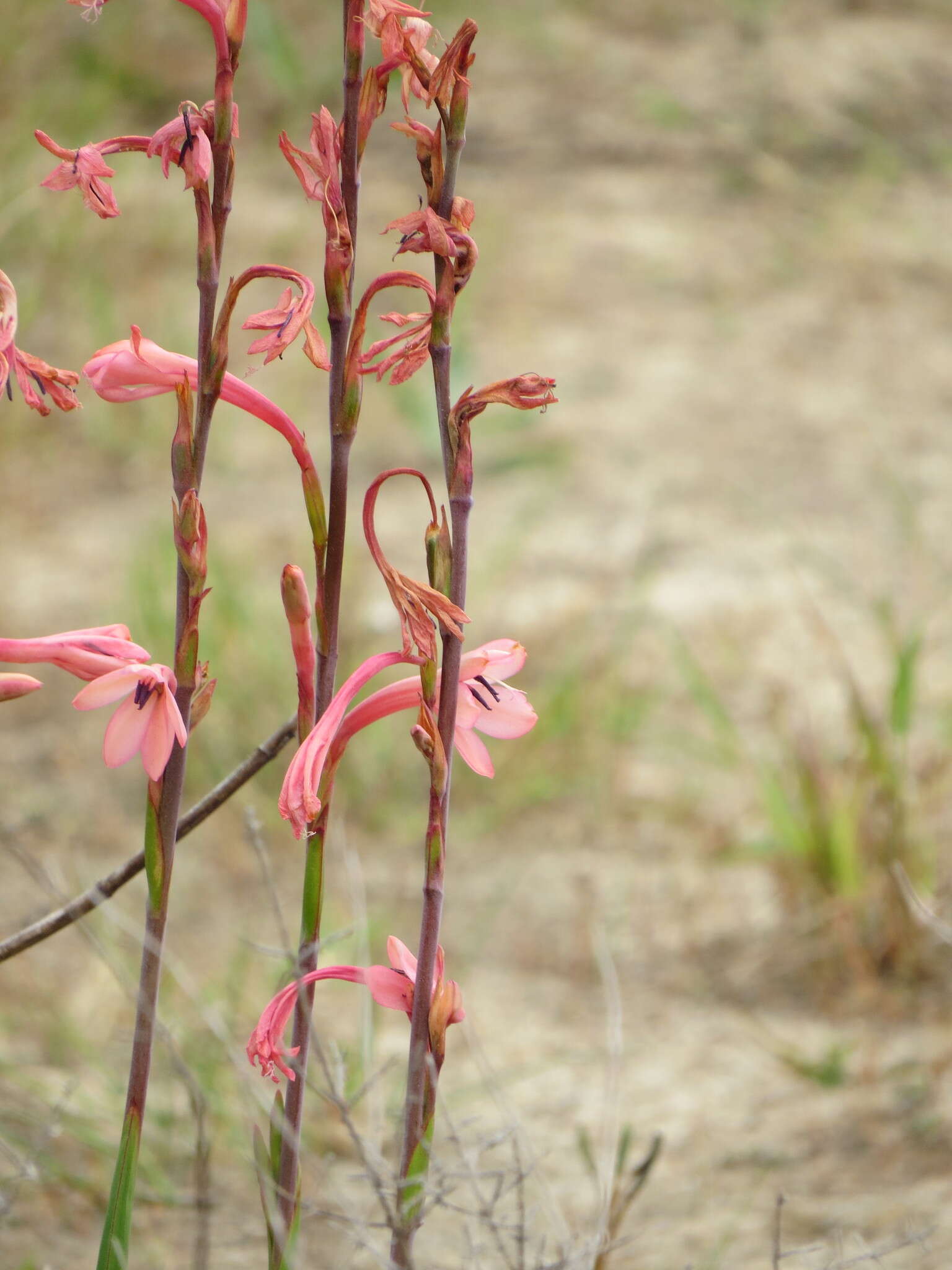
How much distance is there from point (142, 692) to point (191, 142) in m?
0.23

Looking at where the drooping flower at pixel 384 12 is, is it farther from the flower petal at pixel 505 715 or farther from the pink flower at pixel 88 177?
the flower petal at pixel 505 715

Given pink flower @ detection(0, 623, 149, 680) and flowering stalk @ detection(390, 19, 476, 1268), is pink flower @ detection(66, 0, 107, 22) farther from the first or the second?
pink flower @ detection(0, 623, 149, 680)

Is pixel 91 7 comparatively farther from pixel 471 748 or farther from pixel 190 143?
pixel 471 748

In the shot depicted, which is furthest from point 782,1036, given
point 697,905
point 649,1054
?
point 697,905

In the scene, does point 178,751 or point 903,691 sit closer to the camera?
point 178,751

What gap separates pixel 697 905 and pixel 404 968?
115 centimetres

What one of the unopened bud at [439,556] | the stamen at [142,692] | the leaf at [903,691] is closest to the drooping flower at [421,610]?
the unopened bud at [439,556]

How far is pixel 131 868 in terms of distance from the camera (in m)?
0.62

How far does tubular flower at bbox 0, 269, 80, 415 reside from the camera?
0.53 metres

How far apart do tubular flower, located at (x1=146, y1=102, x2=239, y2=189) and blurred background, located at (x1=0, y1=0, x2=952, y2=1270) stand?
13.0 inches

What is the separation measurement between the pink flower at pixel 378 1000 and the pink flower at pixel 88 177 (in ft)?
1.11

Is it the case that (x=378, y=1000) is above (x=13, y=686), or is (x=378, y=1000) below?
below

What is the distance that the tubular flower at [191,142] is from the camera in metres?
0.53

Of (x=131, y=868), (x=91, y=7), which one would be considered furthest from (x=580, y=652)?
(x=91, y=7)
